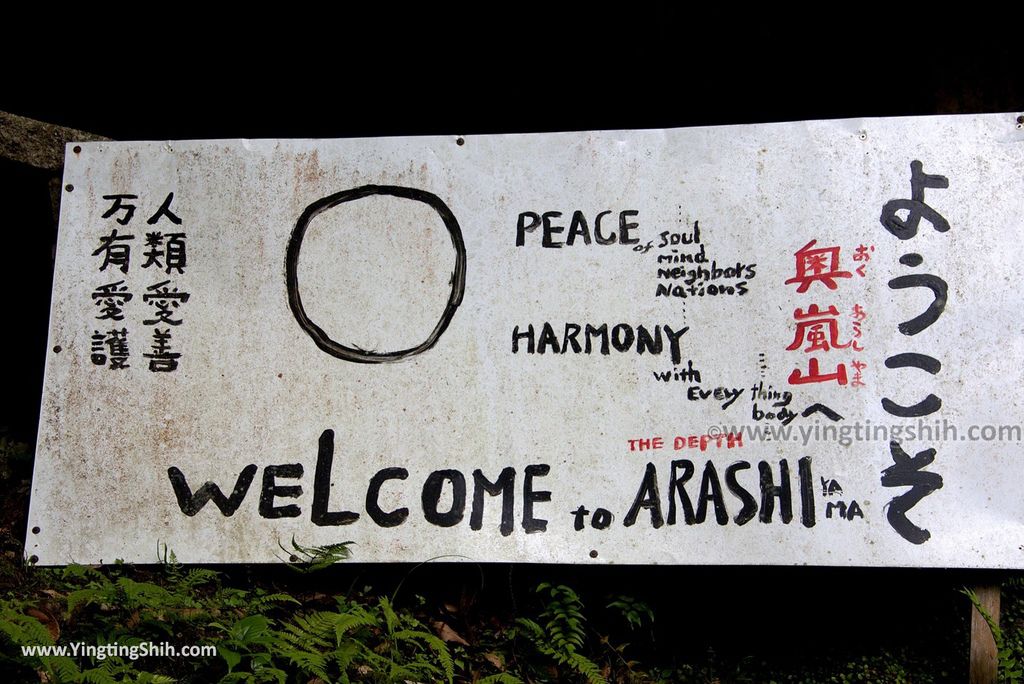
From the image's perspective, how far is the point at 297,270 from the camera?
3.55 m

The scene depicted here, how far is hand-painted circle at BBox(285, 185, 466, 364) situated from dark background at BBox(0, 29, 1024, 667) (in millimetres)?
907

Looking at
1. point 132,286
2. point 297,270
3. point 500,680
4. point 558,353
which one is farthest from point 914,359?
point 132,286

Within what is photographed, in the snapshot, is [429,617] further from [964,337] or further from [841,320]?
[964,337]

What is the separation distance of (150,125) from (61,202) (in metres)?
1.13

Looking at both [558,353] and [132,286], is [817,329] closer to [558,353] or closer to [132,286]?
[558,353]

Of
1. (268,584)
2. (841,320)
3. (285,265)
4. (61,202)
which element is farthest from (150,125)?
(841,320)

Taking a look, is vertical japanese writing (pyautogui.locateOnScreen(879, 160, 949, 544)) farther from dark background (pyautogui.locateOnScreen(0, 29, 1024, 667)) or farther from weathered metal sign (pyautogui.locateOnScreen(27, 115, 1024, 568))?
dark background (pyautogui.locateOnScreen(0, 29, 1024, 667))

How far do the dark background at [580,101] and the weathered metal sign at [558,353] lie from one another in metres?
0.45

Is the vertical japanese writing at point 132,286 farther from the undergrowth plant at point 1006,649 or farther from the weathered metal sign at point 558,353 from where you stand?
the undergrowth plant at point 1006,649

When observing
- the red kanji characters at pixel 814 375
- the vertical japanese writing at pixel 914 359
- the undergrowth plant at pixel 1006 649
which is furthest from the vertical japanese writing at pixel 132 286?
the undergrowth plant at pixel 1006 649

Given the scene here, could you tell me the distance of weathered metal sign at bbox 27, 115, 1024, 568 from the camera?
128 inches

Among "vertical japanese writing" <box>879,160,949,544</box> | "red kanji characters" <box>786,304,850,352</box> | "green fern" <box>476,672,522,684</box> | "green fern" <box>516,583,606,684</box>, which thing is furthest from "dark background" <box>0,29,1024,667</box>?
"red kanji characters" <box>786,304,850,352</box>

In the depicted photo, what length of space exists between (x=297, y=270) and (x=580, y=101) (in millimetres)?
1817

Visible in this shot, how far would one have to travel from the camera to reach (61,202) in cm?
369
